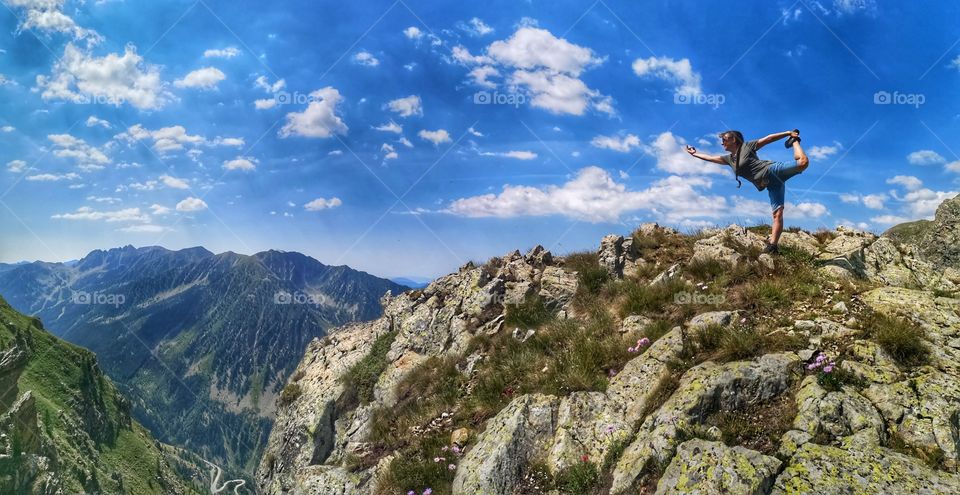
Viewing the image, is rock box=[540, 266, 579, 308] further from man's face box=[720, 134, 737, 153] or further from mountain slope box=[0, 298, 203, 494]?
mountain slope box=[0, 298, 203, 494]

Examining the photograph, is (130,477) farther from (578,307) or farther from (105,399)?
(578,307)

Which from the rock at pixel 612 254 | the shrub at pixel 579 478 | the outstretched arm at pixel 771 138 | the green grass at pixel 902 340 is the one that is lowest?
the shrub at pixel 579 478

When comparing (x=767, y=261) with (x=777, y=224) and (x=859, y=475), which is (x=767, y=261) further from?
(x=859, y=475)

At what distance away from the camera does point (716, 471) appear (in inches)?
259

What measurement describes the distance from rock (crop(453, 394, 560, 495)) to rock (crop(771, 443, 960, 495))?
4.40 metres

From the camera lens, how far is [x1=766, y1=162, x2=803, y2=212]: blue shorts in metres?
12.4

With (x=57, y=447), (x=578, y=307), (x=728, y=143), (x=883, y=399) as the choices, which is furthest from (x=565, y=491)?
(x=57, y=447)

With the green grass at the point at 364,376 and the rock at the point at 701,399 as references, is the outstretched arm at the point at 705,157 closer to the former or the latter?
the rock at the point at 701,399

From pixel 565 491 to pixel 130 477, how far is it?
164 meters

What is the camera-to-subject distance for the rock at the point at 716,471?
629 centimetres

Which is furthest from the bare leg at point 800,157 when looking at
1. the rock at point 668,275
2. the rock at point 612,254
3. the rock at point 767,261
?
the rock at point 612,254

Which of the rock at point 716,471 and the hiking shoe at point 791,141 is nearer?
the rock at point 716,471

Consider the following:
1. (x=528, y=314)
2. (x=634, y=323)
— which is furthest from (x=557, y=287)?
(x=634, y=323)

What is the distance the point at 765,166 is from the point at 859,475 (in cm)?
903
